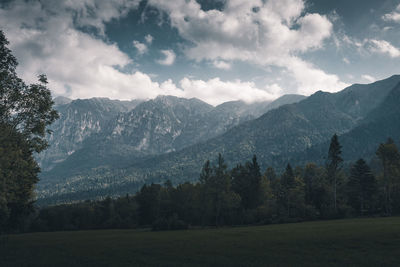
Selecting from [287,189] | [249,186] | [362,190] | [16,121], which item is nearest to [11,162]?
[16,121]

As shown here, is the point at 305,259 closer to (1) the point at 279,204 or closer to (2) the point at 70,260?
(2) the point at 70,260

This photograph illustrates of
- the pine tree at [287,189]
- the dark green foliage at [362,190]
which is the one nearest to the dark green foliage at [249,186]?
the pine tree at [287,189]

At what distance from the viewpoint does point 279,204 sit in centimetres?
7481

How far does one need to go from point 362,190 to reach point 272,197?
1060 inches

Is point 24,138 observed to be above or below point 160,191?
above

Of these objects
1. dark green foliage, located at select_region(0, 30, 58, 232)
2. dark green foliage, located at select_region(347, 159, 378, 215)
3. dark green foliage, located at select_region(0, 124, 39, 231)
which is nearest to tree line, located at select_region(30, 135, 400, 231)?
dark green foliage, located at select_region(347, 159, 378, 215)

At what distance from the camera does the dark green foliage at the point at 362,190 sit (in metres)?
71.0

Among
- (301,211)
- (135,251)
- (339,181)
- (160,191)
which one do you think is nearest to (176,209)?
(160,191)

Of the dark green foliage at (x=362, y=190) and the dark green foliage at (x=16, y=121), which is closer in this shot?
the dark green foliage at (x=16, y=121)

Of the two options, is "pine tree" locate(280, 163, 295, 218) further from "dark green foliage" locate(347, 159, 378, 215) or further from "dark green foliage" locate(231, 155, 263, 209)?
"dark green foliage" locate(347, 159, 378, 215)

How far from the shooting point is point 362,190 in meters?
71.8

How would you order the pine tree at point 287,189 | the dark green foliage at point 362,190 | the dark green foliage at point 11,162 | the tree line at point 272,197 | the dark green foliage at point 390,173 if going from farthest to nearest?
1. the pine tree at point 287,189
2. the dark green foliage at point 362,190
3. the tree line at point 272,197
4. the dark green foliage at point 390,173
5. the dark green foliage at point 11,162

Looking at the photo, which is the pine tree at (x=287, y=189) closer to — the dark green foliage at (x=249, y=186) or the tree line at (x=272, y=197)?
the tree line at (x=272, y=197)

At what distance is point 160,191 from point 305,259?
84856 mm
